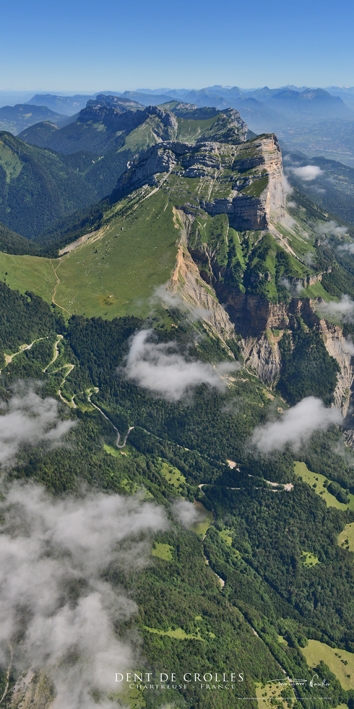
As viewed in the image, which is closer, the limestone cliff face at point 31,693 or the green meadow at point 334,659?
the limestone cliff face at point 31,693

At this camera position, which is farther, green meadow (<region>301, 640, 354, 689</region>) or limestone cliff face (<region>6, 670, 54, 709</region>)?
green meadow (<region>301, 640, 354, 689</region>)

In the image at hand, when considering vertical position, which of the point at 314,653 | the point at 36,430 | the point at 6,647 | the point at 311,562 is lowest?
the point at 314,653

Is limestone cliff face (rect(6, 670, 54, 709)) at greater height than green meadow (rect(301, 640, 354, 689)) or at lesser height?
greater

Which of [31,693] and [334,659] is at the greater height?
[31,693]

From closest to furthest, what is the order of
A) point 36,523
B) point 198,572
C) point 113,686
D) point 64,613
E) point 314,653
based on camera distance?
point 113,686 → point 64,613 → point 36,523 → point 314,653 → point 198,572

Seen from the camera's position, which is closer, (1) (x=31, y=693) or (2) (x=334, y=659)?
(1) (x=31, y=693)

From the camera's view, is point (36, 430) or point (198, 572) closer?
point (198, 572)

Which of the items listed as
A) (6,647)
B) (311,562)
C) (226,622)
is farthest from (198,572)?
(6,647)

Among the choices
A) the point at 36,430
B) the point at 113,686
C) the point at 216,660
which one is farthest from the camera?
the point at 36,430

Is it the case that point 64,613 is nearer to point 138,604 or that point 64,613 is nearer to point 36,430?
point 138,604

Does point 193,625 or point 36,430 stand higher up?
point 36,430
